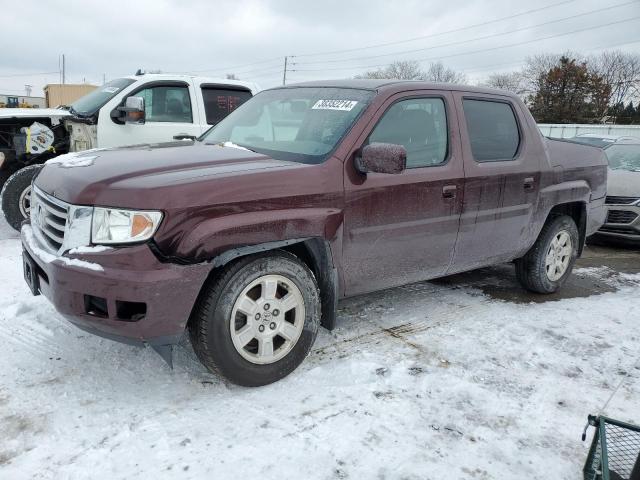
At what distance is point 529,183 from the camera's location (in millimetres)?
4289

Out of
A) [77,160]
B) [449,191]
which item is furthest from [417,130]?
[77,160]

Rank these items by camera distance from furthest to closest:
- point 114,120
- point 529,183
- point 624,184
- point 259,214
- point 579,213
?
point 624,184, point 114,120, point 579,213, point 529,183, point 259,214

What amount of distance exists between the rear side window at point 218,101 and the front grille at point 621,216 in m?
5.59

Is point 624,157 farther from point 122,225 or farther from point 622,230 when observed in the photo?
point 122,225

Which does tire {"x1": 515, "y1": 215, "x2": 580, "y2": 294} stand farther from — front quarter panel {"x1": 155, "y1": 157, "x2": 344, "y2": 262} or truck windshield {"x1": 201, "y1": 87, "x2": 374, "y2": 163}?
front quarter panel {"x1": 155, "y1": 157, "x2": 344, "y2": 262}

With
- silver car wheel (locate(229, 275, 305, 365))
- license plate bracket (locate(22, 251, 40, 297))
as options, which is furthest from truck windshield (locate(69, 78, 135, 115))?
silver car wheel (locate(229, 275, 305, 365))

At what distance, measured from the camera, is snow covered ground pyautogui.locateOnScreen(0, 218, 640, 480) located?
236cm

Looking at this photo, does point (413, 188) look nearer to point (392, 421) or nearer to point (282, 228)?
point (282, 228)

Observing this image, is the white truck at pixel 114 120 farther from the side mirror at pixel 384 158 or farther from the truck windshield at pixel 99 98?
the side mirror at pixel 384 158

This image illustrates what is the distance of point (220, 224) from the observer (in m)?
2.63

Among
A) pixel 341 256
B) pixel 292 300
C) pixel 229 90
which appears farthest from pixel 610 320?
pixel 229 90

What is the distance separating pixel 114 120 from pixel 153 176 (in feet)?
14.8

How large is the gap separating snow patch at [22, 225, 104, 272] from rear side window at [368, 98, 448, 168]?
181 cm

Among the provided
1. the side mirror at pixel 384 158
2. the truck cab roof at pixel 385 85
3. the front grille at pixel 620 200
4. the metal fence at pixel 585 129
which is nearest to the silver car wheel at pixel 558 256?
→ the truck cab roof at pixel 385 85
